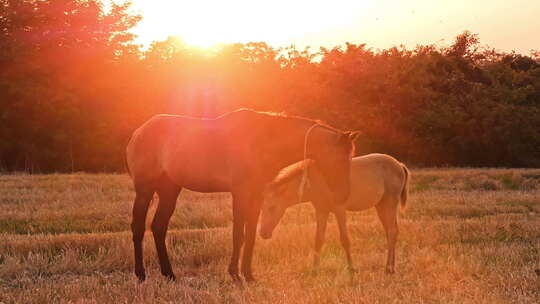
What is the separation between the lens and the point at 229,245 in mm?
9094

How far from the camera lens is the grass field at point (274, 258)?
6.24 metres

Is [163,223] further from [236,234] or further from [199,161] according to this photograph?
[236,234]

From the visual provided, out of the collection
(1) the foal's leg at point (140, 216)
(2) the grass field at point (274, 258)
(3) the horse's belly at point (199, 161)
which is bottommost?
(2) the grass field at point (274, 258)

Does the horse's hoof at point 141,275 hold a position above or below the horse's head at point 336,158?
below

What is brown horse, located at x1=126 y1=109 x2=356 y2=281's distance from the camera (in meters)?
6.89

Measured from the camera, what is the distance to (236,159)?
281 inches

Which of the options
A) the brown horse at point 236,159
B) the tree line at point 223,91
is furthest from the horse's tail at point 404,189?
the tree line at point 223,91

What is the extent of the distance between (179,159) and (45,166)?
72.7ft

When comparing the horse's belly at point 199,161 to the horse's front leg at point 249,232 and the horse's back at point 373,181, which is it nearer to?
the horse's front leg at point 249,232

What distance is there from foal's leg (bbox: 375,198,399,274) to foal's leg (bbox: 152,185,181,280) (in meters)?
3.05

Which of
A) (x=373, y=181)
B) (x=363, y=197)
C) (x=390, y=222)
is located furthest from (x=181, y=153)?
(x=390, y=222)

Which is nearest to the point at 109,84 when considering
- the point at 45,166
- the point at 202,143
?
the point at 45,166

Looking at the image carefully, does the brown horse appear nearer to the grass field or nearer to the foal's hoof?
the foal's hoof

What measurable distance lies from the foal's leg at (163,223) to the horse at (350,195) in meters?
1.32
